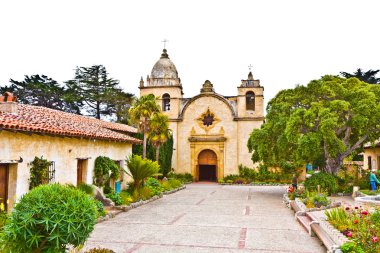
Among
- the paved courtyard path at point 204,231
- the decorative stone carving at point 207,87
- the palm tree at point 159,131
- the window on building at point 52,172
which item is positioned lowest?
the paved courtyard path at point 204,231

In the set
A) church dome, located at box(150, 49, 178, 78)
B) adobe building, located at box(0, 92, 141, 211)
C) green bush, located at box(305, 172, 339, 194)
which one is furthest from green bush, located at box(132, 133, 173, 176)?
green bush, located at box(305, 172, 339, 194)

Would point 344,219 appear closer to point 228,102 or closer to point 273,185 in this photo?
point 273,185

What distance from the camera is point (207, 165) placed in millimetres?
36406

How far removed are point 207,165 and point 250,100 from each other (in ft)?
25.7

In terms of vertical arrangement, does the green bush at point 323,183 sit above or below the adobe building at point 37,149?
below

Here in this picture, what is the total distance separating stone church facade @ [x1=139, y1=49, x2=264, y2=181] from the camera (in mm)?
34156

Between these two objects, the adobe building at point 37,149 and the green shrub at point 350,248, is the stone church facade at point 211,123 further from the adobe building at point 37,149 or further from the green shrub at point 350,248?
the green shrub at point 350,248

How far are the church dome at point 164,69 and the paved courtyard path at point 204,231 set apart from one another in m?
22.6

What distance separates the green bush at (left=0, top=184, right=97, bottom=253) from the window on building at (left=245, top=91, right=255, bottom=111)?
29.6 metres

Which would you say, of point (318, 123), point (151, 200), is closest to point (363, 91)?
point (318, 123)

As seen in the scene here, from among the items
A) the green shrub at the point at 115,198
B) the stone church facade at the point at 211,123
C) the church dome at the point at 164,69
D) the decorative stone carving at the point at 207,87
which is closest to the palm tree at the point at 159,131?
the stone church facade at the point at 211,123

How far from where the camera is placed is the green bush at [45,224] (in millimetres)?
6117

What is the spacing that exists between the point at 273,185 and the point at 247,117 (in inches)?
268

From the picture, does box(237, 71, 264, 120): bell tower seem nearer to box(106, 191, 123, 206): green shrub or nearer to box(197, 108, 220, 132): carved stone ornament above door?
box(197, 108, 220, 132): carved stone ornament above door
